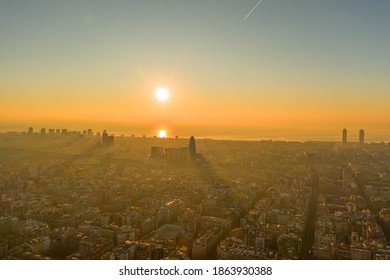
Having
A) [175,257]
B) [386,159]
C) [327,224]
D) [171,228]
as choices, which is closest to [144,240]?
[171,228]

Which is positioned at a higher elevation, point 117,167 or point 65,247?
point 117,167

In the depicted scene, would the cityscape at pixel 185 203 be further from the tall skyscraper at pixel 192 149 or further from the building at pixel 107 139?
the building at pixel 107 139

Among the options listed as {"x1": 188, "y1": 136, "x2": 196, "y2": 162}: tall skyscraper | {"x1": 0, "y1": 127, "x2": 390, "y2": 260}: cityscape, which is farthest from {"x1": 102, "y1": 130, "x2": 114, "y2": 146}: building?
{"x1": 188, "y1": 136, "x2": 196, "y2": 162}: tall skyscraper

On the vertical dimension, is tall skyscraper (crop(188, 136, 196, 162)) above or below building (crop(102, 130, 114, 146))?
below

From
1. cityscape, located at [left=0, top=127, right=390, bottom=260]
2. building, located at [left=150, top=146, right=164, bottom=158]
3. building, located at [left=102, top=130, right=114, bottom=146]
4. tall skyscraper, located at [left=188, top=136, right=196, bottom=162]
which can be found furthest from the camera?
building, located at [left=102, top=130, right=114, bottom=146]

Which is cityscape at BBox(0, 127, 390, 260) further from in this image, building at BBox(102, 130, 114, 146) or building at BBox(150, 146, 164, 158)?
building at BBox(102, 130, 114, 146)

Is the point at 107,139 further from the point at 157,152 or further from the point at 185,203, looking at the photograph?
the point at 185,203

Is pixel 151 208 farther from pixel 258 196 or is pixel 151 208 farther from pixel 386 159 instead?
pixel 386 159

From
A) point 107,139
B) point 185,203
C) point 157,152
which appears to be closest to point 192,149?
point 157,152
